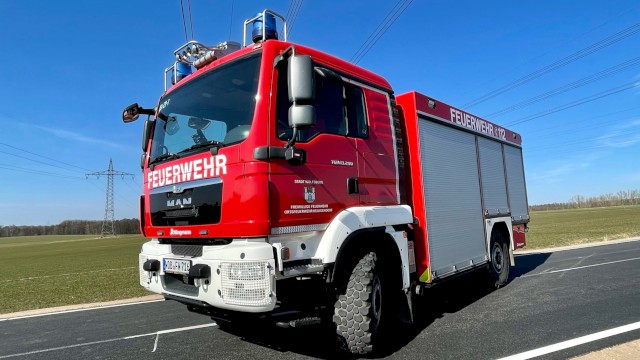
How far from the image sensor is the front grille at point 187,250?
12.5 ft

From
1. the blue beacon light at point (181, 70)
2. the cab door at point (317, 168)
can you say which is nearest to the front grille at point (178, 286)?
the cab door at point (317, 168)

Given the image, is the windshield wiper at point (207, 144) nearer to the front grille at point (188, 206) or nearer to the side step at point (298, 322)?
the front grille at point (188, 206)

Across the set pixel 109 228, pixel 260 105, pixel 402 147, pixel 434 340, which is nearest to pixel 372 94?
pixel 402 147

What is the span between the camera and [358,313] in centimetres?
388

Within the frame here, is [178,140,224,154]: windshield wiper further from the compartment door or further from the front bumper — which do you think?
the compartment door

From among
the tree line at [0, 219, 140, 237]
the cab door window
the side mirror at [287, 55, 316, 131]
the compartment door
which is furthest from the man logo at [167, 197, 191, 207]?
the tree line at [0, 219, 140, 237]

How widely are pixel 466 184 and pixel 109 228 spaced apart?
340 feet

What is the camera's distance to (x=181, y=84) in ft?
15.2

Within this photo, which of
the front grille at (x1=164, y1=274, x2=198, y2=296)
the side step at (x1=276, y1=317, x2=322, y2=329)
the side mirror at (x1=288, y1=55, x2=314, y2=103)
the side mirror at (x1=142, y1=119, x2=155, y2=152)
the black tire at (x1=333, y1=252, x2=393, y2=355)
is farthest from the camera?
the side mirror at (x1=142, y1=119, x2=155, y2=152)

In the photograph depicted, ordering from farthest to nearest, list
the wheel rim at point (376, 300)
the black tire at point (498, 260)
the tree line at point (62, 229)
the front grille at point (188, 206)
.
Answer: the tree line at point (62, 229)
the black tire at point (498, 260)
the wheel rim at point (376, 300)
the front grille at point (188, 206)

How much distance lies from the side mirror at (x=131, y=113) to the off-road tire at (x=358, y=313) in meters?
3.40

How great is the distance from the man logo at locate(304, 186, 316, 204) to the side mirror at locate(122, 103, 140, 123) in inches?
110

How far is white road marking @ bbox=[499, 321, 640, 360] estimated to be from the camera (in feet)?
12.8

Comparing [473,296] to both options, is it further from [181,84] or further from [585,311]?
[181,84]
